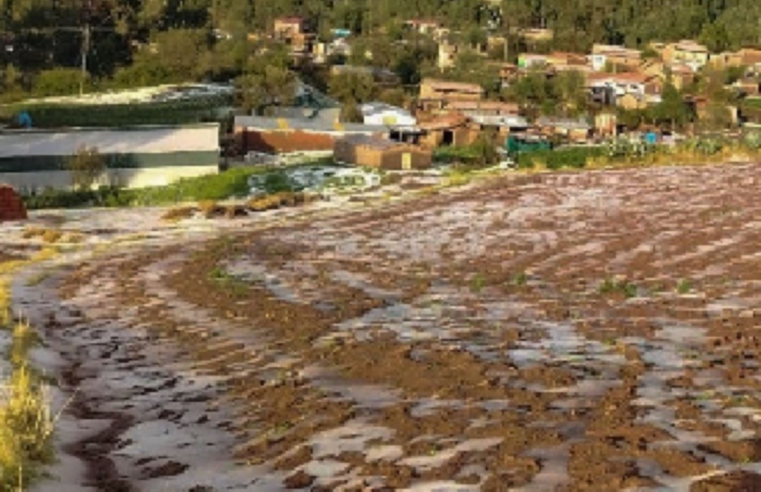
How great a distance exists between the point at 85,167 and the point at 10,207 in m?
7.08

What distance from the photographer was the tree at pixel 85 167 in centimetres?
4003

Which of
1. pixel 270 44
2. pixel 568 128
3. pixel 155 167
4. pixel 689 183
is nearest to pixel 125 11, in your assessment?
pixel 270 44

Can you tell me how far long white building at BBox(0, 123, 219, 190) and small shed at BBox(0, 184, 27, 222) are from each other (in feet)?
22.4

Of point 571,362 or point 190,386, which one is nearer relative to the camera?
point 571,362

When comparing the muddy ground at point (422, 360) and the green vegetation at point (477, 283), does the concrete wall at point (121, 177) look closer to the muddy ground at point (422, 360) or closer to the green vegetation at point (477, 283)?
the muddy ground at point (422, 360)

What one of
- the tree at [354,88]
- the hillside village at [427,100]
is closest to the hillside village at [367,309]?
the hillside village at [427,100]

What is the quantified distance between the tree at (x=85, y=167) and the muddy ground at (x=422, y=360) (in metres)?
17.3

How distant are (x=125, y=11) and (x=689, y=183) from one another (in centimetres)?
5850

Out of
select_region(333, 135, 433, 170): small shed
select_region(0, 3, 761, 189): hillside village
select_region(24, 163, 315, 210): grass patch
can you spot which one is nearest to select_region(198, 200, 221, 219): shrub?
select_region(24, 163, 315, 210): grass patch

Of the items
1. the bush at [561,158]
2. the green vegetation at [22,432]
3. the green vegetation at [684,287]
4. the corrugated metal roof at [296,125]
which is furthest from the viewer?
the corrugated metal roof at [296,125]

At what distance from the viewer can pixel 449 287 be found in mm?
16250

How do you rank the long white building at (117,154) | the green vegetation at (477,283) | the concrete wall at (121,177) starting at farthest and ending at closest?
1. the long white building at (117,154)
2. the concrete wall at (121,177)
3. the green vegetation at (477,283)

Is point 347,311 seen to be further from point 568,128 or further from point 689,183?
point 568,128

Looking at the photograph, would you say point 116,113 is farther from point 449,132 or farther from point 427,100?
point 427,100
